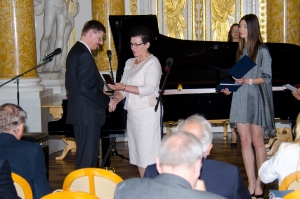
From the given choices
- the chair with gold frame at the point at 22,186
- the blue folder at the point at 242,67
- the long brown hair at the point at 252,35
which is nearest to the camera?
the chair with gold frame at the point at 22,186

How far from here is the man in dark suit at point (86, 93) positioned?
15.1 ft

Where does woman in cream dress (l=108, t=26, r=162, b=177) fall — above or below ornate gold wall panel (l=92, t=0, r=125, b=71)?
below

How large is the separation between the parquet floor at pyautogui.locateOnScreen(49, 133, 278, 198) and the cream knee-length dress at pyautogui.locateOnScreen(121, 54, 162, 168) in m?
1.43

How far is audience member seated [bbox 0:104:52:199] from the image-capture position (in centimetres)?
309

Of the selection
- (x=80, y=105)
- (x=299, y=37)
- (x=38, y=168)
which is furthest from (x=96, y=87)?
(x=299, y=37)

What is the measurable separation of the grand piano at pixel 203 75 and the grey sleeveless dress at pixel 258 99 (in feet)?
6.31

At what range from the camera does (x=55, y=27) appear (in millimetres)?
8422

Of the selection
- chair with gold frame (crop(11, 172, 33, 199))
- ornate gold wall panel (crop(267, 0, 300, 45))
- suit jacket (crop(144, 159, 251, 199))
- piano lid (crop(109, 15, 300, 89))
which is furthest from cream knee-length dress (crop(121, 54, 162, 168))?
ornate gold wall panel (crop(267, 0, 300, 45))

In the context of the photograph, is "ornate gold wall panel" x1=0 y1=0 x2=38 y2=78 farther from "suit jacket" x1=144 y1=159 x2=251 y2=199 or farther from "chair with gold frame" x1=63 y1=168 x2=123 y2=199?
"suit jacket" x1=144 y1=159 x2=251 y2=199

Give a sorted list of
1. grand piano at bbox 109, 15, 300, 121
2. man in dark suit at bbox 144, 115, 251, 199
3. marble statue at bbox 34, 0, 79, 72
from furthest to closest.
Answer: marble statue at bbox 34, 0, 79, 72 < grand piano at bbox 109, 15, 300, 121 < man in dark suit at bbox 144, 115, 251, 199

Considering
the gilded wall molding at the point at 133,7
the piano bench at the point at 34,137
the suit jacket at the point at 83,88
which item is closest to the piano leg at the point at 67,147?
the piano bench at the point at 34,137

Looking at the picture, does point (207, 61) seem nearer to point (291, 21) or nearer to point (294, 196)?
point (291, 21)

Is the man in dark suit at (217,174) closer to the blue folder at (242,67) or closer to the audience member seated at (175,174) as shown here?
the audience member seated at (175,174)

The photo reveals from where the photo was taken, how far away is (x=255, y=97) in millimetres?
4785
